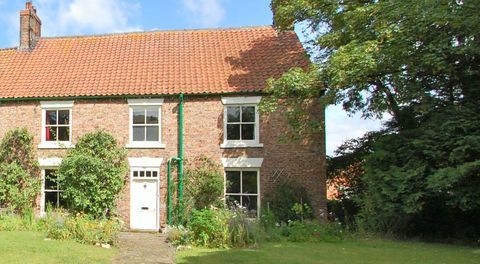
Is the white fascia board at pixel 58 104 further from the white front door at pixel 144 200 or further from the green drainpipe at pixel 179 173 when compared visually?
the green drainpipe at pixel 179 173

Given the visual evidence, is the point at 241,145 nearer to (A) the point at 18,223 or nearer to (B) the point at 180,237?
(B) the point at 180,237

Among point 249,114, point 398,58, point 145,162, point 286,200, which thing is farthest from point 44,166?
point 398,58

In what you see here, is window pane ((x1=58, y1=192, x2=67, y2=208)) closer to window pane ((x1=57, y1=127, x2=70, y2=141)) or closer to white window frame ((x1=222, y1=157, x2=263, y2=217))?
window pane ((x1=57, y1=127, x2=70, y2=141))

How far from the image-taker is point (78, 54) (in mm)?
21859

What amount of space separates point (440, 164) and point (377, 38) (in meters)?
4.43

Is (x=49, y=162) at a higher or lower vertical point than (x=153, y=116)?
lower

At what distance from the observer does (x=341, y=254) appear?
12.0 m

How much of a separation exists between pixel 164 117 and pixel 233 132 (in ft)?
9.41

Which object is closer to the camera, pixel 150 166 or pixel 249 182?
pixel 249 182

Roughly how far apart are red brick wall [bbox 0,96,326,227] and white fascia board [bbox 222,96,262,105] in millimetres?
282

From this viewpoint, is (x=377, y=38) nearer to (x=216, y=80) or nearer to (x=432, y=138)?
(x=432, y=138)

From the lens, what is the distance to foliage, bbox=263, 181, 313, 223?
1692 cm

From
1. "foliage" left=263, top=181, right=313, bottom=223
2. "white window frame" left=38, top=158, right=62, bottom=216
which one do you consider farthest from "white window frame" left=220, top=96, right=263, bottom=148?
"white window frame" left=38, top=158, right=62, bottom=216

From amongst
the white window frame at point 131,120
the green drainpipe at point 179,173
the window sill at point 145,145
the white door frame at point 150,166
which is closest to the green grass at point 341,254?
the green drainpipe at point 179,173
